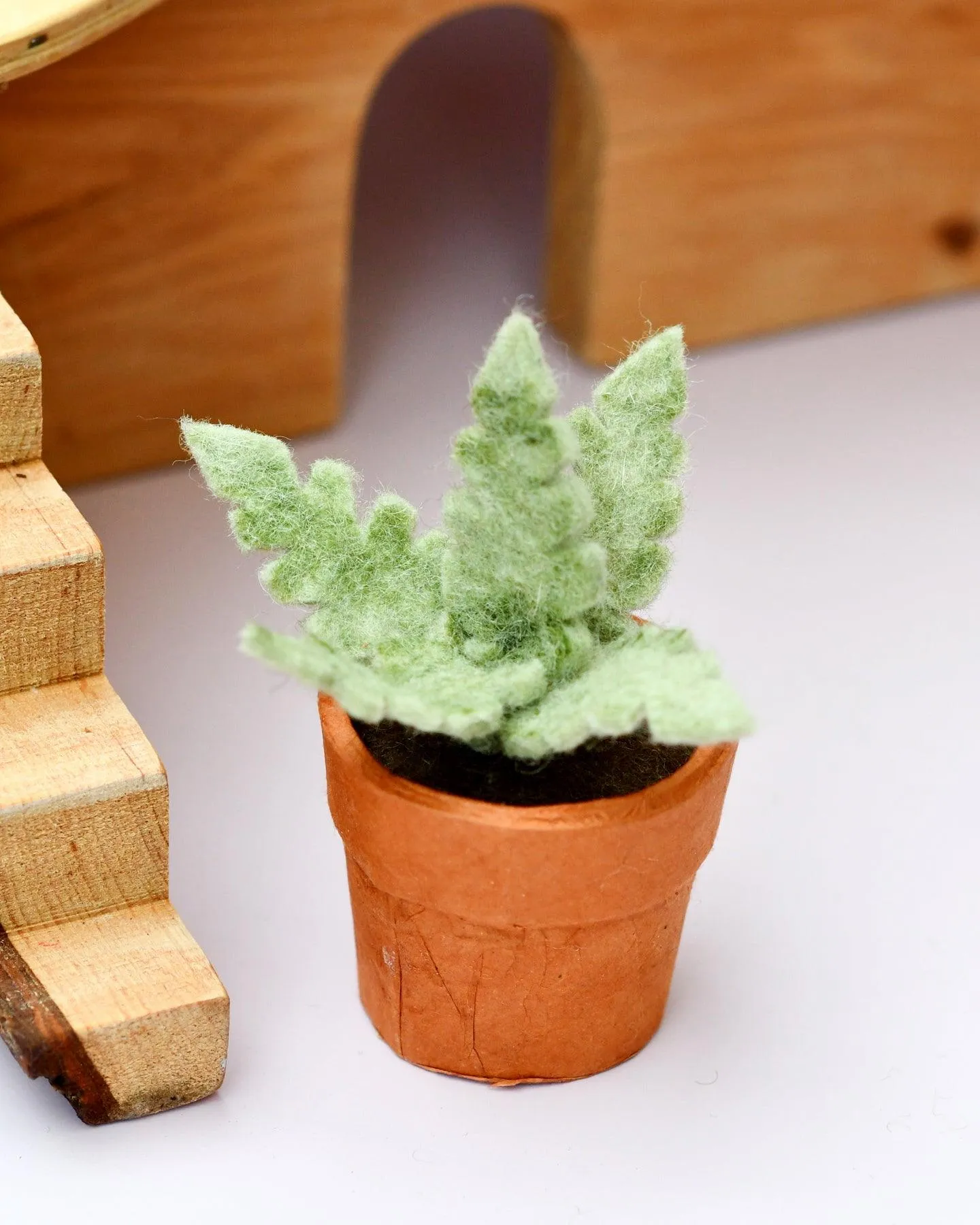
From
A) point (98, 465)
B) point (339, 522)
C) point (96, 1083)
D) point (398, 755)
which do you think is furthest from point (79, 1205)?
point (98, 465)

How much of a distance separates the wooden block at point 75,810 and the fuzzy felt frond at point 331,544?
0.53 ft

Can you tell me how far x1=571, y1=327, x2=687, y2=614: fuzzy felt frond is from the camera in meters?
1.16

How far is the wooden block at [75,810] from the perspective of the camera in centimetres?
A: 116

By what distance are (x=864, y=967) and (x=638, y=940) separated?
279 mm

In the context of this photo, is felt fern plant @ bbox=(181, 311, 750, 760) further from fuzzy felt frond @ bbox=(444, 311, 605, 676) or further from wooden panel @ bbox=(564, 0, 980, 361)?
wooden panel @ bbox=(564, 0, 980, 361)

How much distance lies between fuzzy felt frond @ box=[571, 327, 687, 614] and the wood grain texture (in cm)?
90

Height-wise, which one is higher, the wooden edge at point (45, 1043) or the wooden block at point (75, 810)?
the wooden block at point (75, 810)

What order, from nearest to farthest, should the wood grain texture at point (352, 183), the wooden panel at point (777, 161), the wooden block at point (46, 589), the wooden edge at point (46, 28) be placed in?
1. the wooden block at point (46, 589)
2. the wooden edge at point (46, 28)
3. the wood grain texture at point (352, 183)
4. the wooden panel at point (777, 161)

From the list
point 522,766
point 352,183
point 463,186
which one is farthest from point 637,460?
point 463,186

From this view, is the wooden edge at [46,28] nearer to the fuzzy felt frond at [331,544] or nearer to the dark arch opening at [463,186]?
the fuzzy felt frond at [331,544]

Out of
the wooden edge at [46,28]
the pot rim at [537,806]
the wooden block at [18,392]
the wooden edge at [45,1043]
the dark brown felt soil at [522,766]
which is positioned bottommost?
the wooden edge at [45,1043]

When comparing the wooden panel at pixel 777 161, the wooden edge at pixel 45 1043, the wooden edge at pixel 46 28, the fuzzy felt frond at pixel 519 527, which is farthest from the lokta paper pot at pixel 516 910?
the wooden panel at pixel 777 161

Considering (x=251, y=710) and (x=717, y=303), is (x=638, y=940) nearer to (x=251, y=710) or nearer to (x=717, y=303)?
(x=251, y=710)

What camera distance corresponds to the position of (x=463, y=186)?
2.66 meters
